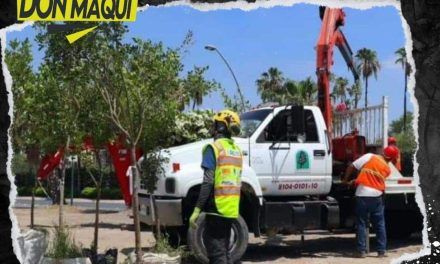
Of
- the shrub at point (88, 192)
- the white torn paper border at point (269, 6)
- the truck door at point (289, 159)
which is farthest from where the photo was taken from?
the shrub at point (88, 192)

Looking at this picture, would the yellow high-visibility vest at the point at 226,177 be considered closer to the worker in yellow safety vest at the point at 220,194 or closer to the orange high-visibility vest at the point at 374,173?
the worker in yellow safety vest at the point at 220,194

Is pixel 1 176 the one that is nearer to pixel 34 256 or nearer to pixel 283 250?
pixel 34 256

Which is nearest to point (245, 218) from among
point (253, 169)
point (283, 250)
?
point (253, 169)

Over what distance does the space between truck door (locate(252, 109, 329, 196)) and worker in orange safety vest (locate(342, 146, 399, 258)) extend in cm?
53

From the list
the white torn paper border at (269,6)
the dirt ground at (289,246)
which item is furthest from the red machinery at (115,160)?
the white torn paper border at (269,6)

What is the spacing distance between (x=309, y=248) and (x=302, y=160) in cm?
205

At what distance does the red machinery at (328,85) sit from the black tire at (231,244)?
7.07ft

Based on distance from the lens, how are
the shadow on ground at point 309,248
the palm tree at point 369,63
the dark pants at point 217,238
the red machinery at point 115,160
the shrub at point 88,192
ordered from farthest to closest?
the shrub at point 88,192 < the shadow on ground at point 309,248 < the red machinery at point 115,160 < the dark pants at point 217,238 < the palm tree at point 369,63

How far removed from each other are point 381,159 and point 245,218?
6.80 ft

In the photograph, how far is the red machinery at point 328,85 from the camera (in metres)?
8.79

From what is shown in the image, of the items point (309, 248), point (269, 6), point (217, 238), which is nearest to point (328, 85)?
point (309, 248)

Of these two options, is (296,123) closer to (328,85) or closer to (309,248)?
(328,85)

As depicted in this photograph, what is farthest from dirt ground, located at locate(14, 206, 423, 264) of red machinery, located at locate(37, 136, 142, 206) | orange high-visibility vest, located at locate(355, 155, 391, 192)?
orange high-visibility vest, located at locate(355, 155, 391, 192)

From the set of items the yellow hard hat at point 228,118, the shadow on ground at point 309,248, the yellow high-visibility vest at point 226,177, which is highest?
the yellow hard hat at point 228,118
